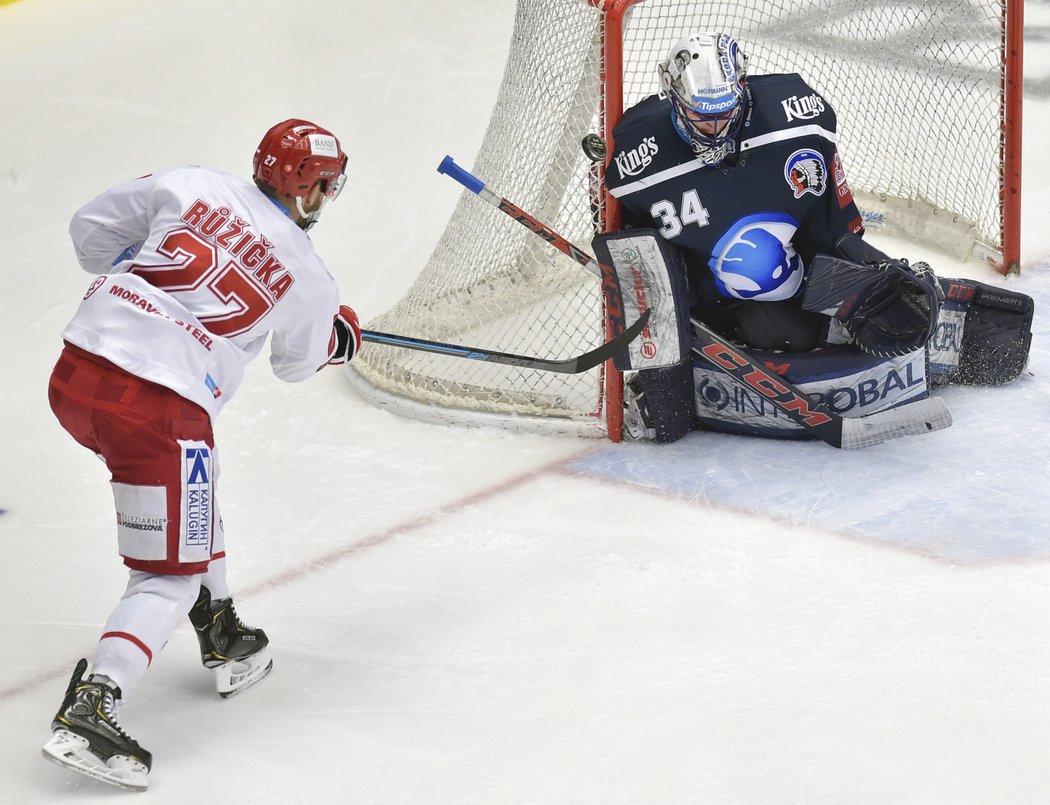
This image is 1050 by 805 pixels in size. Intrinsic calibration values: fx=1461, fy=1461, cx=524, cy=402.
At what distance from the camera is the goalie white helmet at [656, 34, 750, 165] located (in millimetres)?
3076

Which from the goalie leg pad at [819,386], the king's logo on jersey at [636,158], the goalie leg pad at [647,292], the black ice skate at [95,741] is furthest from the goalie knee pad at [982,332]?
the black ice skate at [95,741]

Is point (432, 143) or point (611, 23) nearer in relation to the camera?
point (611, 23)

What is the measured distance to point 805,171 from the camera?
10.6 feet

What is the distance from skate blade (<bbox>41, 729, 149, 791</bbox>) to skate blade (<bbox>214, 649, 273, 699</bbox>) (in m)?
0.29

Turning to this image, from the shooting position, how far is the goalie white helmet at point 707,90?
3076 millimetres

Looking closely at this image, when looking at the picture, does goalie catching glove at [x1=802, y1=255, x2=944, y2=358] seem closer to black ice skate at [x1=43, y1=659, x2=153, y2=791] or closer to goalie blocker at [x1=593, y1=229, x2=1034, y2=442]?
goalie blocker at [x1=593, y1=229, x2=1034, y2=442]

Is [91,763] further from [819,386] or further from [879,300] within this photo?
[879,300]

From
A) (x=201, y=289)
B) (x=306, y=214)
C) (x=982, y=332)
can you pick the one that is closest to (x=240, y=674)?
(x=201, y=289)

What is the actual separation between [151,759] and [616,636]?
88 centimetres

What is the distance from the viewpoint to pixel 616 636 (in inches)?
109

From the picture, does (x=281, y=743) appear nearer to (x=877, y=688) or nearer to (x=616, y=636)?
(x=616, y=636)

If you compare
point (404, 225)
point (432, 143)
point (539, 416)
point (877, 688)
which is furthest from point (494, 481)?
point (432, 143)

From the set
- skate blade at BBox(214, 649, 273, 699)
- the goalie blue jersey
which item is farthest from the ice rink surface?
the goalie blue jersey

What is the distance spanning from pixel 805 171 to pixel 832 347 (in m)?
0.43
